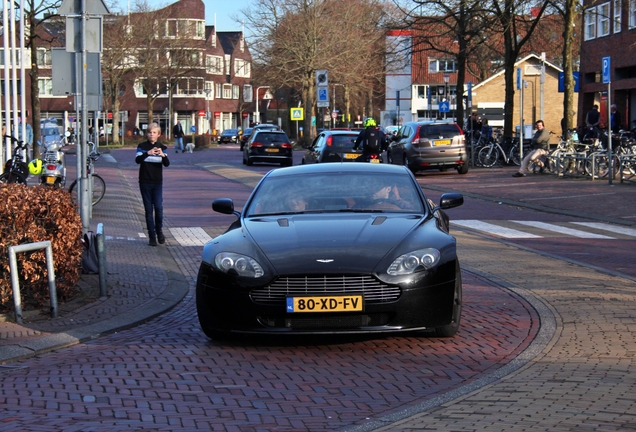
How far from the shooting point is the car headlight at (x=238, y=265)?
689cm

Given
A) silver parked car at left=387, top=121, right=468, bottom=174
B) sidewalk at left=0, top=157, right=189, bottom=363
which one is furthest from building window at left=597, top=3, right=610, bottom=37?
sidewalk at left=0, top=157, right=189, bottom=363

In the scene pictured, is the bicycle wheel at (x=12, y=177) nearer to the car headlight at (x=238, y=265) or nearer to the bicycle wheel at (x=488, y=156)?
the car headlight at (x=238, y=265)

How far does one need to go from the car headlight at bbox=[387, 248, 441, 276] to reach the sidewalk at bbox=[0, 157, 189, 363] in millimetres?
2537

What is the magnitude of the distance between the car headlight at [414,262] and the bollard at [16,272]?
10.3ft

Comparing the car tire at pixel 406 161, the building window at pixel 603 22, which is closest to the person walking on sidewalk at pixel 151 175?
the car tire at pixel 406 161

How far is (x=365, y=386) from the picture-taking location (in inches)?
233

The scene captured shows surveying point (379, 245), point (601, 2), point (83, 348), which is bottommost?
point (83, 348)

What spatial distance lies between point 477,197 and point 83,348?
16561mm

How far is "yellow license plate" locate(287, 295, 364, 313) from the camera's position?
22.0 feet

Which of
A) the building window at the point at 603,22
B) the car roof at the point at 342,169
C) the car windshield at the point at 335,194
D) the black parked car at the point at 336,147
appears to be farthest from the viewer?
the building window at the point at 603,22

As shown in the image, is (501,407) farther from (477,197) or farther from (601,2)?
(601,2)

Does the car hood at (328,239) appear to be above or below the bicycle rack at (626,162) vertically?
below

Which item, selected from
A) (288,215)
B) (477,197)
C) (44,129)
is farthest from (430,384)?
(44,129)

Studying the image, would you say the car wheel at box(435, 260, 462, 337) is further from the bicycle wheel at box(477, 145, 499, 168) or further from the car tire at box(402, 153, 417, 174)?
the bicycle wheel at box(477, 145, 499, 168)
